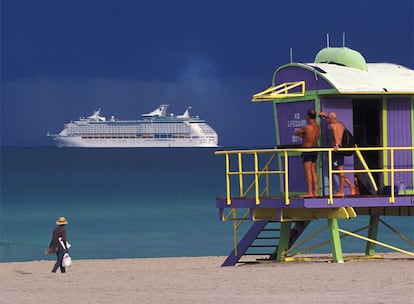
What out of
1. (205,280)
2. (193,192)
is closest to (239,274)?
(205,280)

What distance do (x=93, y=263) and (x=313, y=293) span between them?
1505 centimetres

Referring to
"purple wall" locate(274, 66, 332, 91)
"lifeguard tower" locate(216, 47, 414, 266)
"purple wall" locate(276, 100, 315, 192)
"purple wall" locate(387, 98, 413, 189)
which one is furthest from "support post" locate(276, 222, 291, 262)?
"purple wall" locate(274, 66, 332, 91)

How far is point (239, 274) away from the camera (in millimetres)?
19984

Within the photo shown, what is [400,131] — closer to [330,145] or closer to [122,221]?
[330,145]

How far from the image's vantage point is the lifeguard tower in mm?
20953

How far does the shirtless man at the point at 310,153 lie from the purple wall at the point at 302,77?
51 centimetres

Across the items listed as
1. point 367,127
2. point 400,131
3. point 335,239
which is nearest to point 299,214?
point 335,239

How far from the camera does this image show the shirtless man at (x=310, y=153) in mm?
20922

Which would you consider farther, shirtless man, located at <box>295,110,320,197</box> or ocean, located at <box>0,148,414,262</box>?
ocean, located at <box>0,148,414,262</box>

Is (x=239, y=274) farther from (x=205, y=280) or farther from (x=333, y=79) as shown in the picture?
(x=333, y=79)

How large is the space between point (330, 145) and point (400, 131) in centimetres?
136

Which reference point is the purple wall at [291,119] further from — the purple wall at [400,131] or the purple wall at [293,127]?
the purple wall at [400,131]

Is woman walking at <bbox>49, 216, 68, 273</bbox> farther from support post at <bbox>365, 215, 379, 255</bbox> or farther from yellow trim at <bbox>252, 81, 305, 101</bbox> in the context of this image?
support post at <bbox>365, 215, 379, 255</bbox>

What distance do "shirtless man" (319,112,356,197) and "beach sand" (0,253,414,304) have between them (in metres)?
1.30
